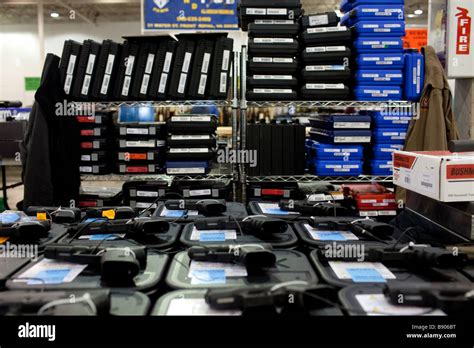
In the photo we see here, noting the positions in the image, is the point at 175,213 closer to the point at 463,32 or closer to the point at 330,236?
the point at 330,236

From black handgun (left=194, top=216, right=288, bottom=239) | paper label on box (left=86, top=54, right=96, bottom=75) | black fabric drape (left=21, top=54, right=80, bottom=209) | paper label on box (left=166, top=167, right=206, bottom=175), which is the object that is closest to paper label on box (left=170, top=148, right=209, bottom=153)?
paper label on box (left=166, top=167, right=206, bottom=175)

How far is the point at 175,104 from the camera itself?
11.8 feet

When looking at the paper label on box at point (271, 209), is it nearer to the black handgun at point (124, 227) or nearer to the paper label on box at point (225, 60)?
the black handgun at point (124, 227)

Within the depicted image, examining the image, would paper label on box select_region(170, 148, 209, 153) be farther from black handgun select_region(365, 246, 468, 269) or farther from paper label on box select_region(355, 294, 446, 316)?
paper label on box select_region(355, 294, 446, 316)

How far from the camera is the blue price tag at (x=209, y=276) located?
1.07 m

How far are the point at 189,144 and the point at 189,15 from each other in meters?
2.48

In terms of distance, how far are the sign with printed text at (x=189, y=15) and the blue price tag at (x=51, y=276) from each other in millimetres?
4770

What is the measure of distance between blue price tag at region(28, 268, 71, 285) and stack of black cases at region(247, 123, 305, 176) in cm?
251

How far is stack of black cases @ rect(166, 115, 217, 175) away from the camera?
11.8ft

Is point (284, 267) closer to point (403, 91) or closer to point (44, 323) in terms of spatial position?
point (44, 323)

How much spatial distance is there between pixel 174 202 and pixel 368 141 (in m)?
2.21

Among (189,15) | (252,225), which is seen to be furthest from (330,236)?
(189,15)

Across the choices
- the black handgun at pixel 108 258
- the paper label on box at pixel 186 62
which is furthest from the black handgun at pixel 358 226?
the paper label on box at pixel 186 62

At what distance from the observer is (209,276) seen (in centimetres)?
111
